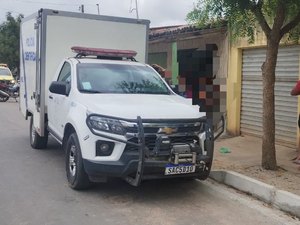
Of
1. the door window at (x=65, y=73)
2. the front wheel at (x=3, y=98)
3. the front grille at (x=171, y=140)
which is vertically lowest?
the front wheel at (x=3, y=98)

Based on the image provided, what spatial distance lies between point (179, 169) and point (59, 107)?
8.45 ft

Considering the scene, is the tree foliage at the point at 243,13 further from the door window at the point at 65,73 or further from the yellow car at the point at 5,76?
the yellow car at the point at 5,76

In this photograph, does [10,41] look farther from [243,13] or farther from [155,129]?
[155,129]

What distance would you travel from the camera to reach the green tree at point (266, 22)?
688 centimetres

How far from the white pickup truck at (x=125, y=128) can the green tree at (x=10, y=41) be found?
3017 centimetres

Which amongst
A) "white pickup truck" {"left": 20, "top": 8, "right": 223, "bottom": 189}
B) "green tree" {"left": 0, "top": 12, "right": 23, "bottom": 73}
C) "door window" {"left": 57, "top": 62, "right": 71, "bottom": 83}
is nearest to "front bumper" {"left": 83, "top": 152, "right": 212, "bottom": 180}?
"white pickup truck" {"left": 20, "top": 8, "right": 223, "bottom": 189}

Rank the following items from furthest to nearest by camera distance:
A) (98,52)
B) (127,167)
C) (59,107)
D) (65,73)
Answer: (98,52), (65,73), (59,107), (127,167)

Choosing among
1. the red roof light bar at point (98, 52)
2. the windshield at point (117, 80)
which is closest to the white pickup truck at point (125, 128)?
the windshield at point (117, 80)

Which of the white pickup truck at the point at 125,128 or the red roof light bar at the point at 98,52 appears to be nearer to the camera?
the white pickup truck at the point at 125,128

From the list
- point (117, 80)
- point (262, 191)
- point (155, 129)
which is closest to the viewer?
point (155, 129)

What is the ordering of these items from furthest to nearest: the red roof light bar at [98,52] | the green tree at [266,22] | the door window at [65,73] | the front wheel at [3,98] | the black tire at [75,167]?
the front wheel at [3,98] → the red roof light bar at [98,52] → the door window at [65,73] → the green tree at [266,22] → the black tire at [75,167]

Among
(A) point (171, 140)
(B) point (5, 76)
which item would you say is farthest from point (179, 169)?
(B) point (5, 76)

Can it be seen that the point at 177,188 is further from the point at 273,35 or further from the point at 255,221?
the point at 273,35

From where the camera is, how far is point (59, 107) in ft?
24.3
